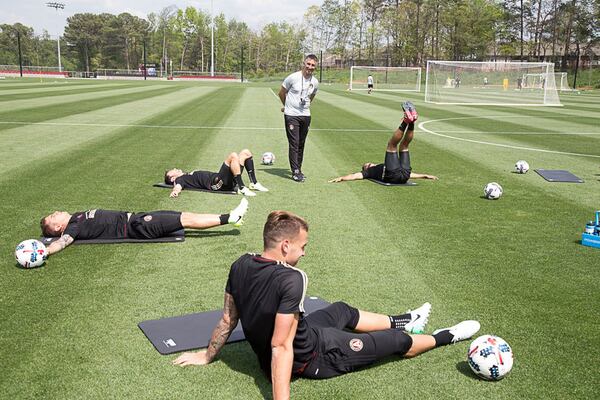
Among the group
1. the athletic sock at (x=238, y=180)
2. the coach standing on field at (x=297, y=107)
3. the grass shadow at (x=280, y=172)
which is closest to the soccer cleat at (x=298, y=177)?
the coach standing on field at (x=297, y=107)

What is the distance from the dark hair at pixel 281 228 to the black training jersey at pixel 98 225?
3.97 m

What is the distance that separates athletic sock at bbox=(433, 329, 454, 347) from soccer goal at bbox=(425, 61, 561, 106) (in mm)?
35493

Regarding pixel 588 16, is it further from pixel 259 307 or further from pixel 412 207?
pixel 259 307

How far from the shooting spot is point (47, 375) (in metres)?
4.12

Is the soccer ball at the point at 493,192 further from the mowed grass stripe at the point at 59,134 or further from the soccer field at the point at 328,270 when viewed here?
the mowed grass stripe at the point at 59,134

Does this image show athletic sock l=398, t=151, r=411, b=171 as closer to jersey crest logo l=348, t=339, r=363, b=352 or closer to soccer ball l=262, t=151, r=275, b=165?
soccer ball l=262, t=151, r=275, b=165

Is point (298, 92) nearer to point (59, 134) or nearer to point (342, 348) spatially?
point (342, 348)

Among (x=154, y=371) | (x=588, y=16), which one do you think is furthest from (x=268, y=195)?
(x=588, y=16)

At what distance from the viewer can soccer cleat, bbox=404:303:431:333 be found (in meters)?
4.89

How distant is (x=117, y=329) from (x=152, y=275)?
4.27 feet

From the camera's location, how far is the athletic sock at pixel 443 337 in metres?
4.71

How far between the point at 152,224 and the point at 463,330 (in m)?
4.24

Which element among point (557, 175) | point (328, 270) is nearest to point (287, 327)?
point (328, 270)

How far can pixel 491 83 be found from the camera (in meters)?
44.2
